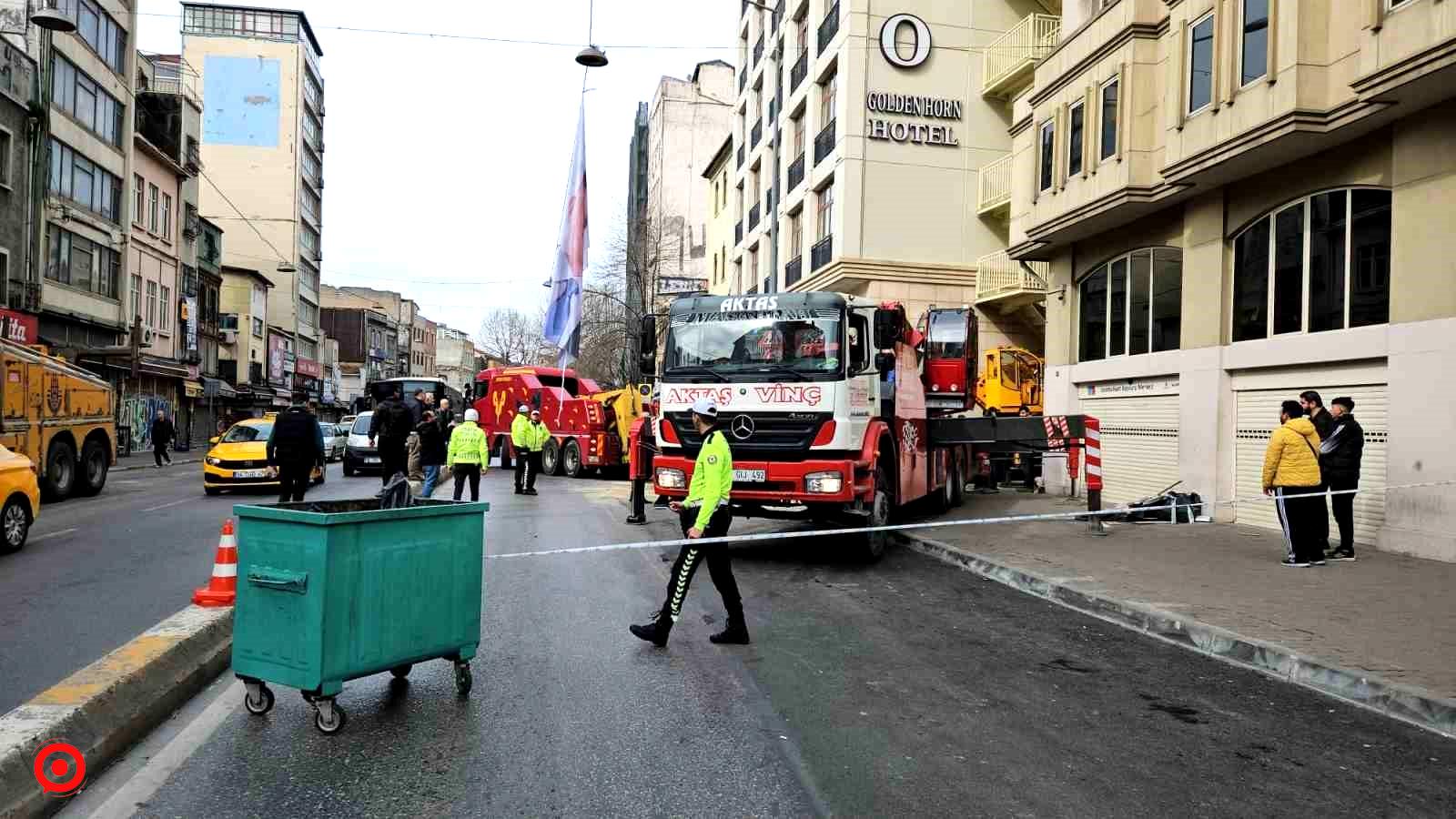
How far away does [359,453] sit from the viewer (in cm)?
2789

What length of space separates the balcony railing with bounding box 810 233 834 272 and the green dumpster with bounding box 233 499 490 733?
2575cm

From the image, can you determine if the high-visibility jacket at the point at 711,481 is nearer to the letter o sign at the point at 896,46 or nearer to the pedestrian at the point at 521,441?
the pedestrian at the point at 521,441

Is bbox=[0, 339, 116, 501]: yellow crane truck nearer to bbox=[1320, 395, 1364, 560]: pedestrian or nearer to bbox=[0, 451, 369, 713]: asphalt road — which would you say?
bbox=[0, 451, 369, 713]: asphalt road

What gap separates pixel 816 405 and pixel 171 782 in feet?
24.5

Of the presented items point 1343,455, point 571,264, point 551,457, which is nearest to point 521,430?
point 571,264

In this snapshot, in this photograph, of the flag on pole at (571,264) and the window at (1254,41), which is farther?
the flag on pole at (571,264)

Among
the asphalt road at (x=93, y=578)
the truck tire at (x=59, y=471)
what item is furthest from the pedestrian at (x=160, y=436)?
the asphalt road at (x=93, y=578)

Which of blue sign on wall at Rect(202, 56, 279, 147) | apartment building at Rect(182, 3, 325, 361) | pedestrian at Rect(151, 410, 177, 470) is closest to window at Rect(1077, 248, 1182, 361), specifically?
Answer: pedestrian at Rect(151, 410, 177, 470)

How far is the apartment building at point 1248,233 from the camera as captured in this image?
11141 millimetres

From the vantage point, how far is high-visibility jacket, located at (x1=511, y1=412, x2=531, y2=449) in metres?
19.6

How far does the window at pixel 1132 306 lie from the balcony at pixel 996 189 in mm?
10587

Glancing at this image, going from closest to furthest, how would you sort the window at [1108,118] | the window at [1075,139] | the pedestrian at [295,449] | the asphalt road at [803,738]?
1. the asphalt road at [803,738]
2. the pedestrian at [295,449]
3. the window at [1108,118]
4. the window at [1075,139]

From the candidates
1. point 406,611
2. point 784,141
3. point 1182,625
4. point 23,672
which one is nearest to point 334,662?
point 406,611

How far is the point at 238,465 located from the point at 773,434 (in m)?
12.9
